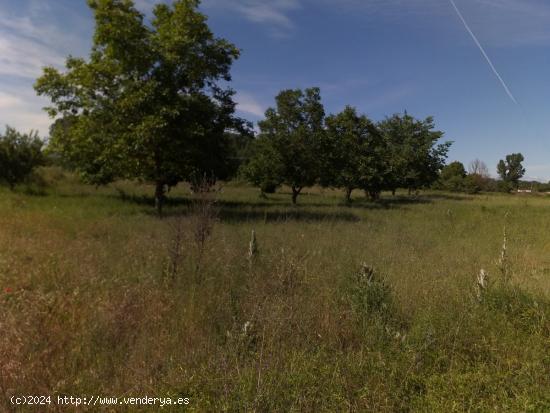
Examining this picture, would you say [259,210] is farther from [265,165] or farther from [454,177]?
[454,177]

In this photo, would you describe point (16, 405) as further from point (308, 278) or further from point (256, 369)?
point (308, 278)

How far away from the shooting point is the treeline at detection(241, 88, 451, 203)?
82.6 ft

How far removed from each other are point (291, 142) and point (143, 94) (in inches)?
491

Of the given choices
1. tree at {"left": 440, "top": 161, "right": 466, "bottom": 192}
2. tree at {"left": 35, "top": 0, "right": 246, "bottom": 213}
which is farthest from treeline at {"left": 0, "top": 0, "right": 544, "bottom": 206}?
tree at {"left": 440, "top": 161, "right": 466, "bottom": 192}

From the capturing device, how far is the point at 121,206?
59.2 ft

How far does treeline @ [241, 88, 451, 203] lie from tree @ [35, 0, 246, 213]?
8360mm

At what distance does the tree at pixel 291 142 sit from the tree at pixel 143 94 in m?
8.11

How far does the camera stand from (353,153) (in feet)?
102

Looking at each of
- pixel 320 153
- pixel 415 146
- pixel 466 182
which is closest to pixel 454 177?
pixel 466 182

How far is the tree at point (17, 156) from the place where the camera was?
2295 centimetres

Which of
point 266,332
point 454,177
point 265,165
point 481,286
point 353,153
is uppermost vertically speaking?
point 454,177

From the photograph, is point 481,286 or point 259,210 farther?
point 259,210

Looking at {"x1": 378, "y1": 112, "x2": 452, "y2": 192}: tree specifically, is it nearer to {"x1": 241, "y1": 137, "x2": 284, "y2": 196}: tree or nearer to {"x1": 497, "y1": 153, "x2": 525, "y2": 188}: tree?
{"x1": 241, "y1": 137, "x2": 284, "y2": 196}: tree

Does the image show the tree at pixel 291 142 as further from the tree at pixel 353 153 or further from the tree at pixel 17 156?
the tree at pixel 17 156
